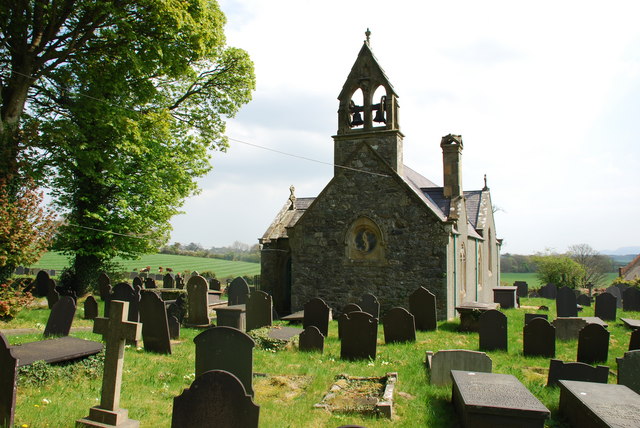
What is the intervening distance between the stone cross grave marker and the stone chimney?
1567 centimetres

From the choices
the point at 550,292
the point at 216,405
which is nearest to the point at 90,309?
the point at 216,405

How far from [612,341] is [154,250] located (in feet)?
56.8

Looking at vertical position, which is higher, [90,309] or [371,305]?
[371,305]

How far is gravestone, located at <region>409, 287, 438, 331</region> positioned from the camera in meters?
13.6

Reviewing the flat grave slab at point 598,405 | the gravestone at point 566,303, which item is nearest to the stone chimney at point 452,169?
the gravestone at point 566,303

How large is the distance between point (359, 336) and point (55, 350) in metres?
5.72

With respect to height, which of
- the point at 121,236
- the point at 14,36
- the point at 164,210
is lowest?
the point at 121,236

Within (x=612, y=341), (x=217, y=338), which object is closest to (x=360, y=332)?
(x=217, y=338)

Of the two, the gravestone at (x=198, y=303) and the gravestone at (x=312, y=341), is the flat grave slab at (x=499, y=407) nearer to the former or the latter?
the gravestone at (x=312, y=341)

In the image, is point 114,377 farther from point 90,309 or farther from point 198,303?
point 90,309

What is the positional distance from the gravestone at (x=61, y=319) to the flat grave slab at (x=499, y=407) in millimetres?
8524

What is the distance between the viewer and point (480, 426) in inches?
209

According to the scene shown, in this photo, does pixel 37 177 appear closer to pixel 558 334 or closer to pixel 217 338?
pixel 217 338

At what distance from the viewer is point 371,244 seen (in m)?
16.7
